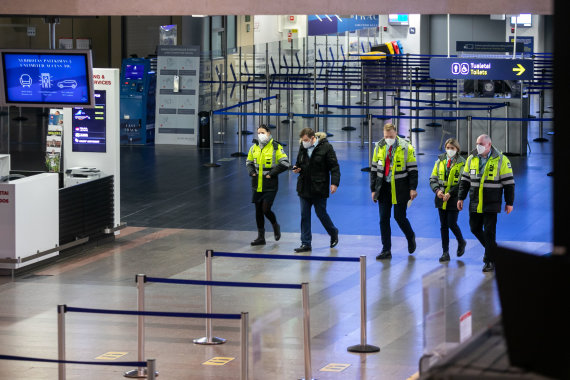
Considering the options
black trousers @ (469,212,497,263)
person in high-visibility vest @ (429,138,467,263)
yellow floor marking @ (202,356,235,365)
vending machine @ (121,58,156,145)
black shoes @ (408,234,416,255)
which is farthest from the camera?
vending machine @ (121,58,156,145)

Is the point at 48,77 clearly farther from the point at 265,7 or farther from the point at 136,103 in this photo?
the point at 136,103

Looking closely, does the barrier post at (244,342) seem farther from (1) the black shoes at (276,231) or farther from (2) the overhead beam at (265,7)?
(1) the black shoes at (276,231)

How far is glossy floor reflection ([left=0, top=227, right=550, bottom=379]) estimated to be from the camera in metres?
8.21

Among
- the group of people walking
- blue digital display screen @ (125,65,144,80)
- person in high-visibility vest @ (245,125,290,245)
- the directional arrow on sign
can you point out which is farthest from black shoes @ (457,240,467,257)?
blue digital display screen @ (125,65,144,80)

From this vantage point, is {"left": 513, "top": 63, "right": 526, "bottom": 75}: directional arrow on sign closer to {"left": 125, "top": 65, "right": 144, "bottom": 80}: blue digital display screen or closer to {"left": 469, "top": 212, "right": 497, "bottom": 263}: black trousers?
{"left": 469, "top": 212, "right": 497, "bottom": 263}: black trousers

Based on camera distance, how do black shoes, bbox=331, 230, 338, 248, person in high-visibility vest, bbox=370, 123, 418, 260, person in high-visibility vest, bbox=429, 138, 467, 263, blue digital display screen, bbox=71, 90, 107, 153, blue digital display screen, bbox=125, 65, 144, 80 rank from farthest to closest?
1. blue digital display screen, bbox=125, 65, 144, 80
2. blue digital display screen, bbox=71, 90, 107, 153
3. black shoes, bbox=331, 230, 338, 248
4. person in high-visibility vest, bbox=370, 123, 418, 260
5. person in high-visibility vest, bbox=429, 138, 467, 263

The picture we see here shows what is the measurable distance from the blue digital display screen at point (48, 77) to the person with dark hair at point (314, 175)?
270 centimetres

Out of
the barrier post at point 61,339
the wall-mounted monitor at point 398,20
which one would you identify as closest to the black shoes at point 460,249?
the barrier post at point 61,339

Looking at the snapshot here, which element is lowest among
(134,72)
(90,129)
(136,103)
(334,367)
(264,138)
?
(334,367)

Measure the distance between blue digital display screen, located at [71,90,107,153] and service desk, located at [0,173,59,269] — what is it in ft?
4.96

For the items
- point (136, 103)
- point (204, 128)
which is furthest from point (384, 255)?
point (136, 103)

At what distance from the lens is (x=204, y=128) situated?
75.8ft

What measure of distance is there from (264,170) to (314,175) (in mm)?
673

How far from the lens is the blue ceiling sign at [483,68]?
1858 cm
